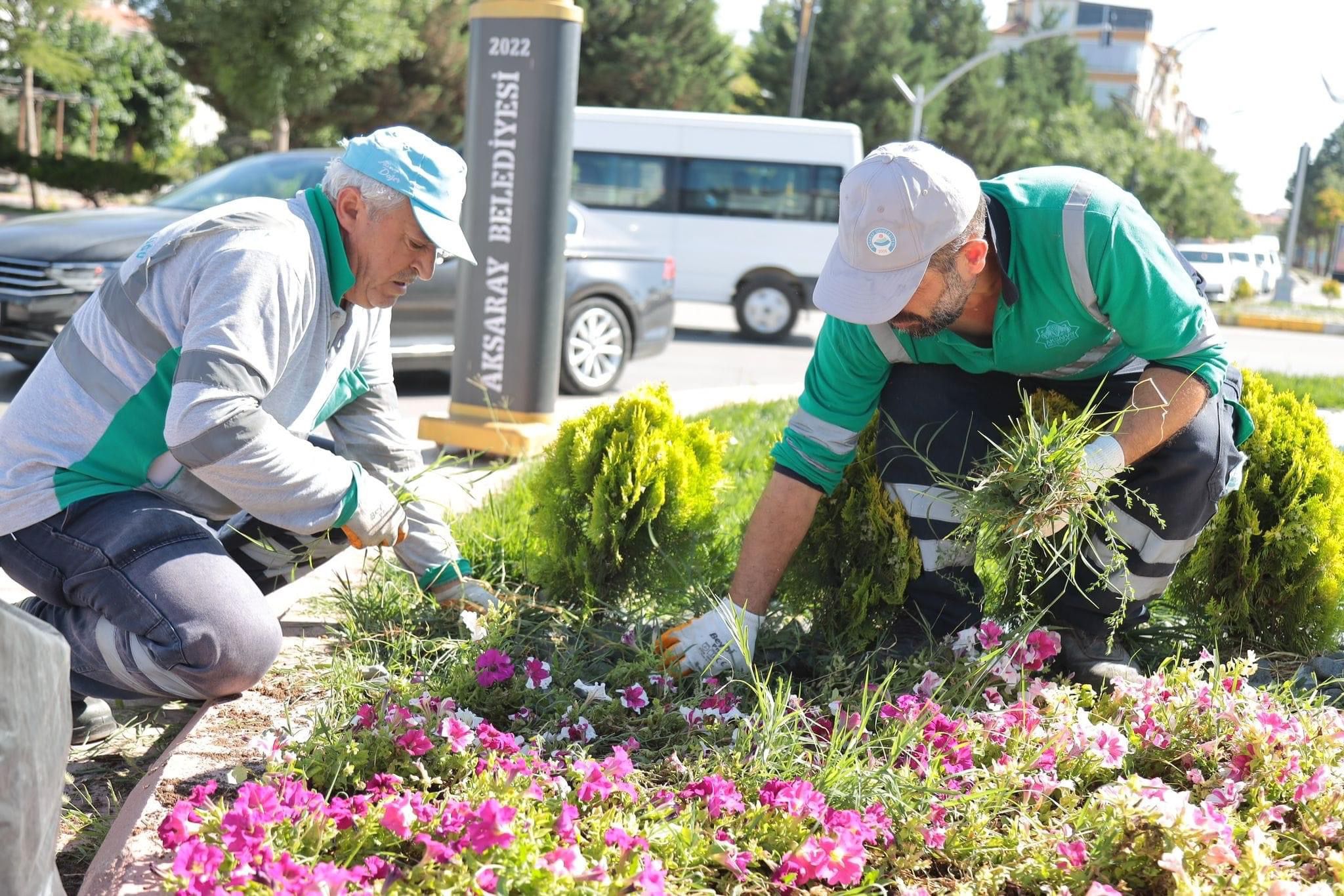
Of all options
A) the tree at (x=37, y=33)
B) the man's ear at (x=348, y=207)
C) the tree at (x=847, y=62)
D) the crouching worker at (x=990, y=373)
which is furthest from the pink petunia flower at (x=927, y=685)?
the tree at (x=847, y=62)

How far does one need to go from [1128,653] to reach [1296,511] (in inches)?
23.0

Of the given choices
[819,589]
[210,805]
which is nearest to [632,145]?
[819,589]

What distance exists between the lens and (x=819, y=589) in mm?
3297

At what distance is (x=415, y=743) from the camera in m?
2.31

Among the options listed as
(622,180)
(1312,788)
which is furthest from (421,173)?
(622,180)

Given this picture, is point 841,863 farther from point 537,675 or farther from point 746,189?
→ point 746,189

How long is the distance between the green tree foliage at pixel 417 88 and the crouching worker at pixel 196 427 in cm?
2538

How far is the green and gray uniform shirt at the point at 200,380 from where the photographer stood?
2.60m

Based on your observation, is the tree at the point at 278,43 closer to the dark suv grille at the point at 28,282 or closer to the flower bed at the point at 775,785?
the dark suv grille at the point at 28,282

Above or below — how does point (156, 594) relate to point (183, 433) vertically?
below

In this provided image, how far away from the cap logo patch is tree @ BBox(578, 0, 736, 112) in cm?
2934

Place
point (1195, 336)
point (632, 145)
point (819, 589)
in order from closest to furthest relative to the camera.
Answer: point (1195, 336)
point (819, 589)
point (632, 145)

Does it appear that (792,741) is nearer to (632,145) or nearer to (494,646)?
(494,646)

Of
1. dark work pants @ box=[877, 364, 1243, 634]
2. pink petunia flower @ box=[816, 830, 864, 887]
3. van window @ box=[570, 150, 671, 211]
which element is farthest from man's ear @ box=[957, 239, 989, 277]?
van window @ box=[570, 150, 671, 211]
